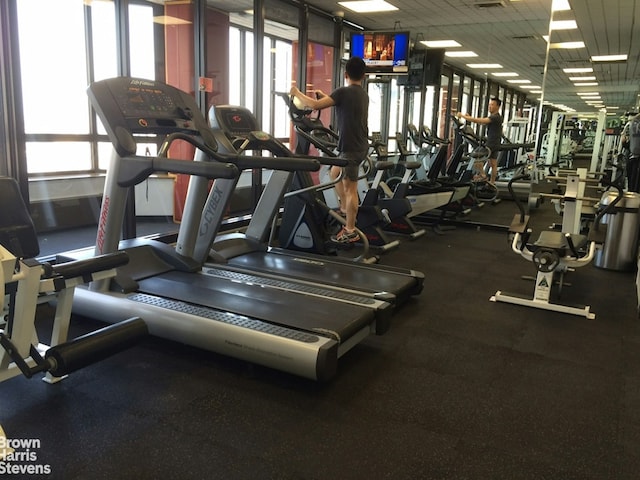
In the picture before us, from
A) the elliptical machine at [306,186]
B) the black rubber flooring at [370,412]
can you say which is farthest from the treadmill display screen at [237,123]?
the black rubber flooring at [370,412]

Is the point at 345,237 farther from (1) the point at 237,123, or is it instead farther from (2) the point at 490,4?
(2) the point at 490,4

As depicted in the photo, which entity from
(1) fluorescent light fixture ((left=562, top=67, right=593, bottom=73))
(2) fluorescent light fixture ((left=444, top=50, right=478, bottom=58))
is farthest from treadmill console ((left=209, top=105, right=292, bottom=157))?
(1) fluorescent light fixture ((left=562, top=67, right=593, bottom=73))

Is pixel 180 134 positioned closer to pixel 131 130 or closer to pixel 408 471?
pixel 131 130

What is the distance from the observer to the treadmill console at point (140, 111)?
9.53ft

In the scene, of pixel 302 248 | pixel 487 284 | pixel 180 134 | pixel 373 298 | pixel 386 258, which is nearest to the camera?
pixel 180 134

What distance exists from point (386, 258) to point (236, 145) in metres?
2.28

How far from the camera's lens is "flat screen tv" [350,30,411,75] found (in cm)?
702

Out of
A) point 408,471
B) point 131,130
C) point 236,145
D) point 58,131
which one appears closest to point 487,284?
point 236,145

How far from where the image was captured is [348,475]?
188cm

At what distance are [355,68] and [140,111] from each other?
221 centimetres

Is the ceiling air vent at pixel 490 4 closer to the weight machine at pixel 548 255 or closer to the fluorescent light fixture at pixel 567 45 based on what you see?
the fluorescent light fixture at pixel 567 45

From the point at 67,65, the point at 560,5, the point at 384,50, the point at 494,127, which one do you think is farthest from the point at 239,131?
the point at 494,127

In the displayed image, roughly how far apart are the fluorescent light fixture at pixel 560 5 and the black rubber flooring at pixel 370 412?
4853 millimetres

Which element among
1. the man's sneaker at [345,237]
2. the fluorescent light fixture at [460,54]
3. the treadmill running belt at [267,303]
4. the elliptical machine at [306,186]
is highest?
the fluorescent light fixture at [460,54]
